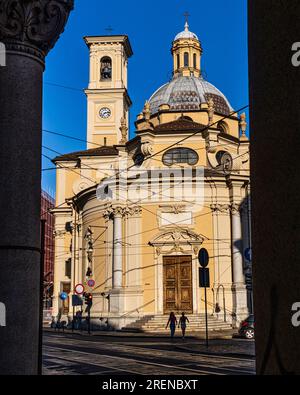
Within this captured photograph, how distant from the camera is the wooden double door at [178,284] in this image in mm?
34938

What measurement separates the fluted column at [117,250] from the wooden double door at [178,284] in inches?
112

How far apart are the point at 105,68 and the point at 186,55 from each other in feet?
27.0

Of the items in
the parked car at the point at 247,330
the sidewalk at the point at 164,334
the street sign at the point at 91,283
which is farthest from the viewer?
the street sign at the point at 91,283

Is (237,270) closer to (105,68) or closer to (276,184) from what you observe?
(105,68)

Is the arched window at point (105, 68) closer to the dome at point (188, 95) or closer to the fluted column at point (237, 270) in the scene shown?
the dome at point (188, 95)

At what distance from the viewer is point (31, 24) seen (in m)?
4.48

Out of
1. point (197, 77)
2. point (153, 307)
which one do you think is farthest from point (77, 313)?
point (197, 77)

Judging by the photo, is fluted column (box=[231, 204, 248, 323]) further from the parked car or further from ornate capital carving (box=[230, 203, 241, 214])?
the parked car

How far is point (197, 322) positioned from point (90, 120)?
90.5ft

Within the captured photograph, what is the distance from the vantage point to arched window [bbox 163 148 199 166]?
127ft

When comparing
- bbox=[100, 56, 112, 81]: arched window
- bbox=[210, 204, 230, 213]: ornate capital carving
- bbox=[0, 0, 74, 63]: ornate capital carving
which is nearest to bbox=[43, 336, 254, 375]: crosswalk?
bbox=[0, 0, 74, 63]: ornate capital carving

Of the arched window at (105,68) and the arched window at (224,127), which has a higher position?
the arched window at (105,68)

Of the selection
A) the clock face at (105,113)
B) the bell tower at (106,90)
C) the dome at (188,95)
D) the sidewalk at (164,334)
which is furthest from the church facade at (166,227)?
the clock face at (105,113)
